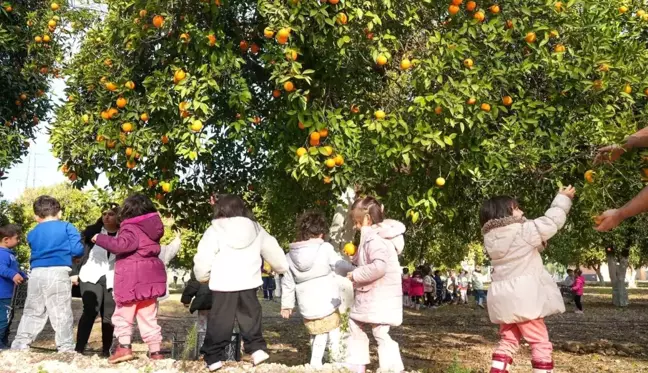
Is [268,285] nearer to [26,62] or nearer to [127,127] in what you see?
[26,62]

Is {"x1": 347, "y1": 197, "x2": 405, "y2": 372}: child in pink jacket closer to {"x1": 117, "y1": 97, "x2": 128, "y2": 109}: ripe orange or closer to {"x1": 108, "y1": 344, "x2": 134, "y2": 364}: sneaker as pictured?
{"x1": 108, "y1": 344, "x2": 134, "y2": 364}: sneaker

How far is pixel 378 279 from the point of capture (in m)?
5.79

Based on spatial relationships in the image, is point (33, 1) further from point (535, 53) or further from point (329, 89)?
point (535, 53)

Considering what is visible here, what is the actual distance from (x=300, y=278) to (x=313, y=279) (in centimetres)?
13

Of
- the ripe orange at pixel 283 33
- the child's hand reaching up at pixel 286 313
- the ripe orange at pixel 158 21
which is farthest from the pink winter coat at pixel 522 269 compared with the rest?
Result: the ripe orange at pixel 158 21

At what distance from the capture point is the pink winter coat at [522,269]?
515cm

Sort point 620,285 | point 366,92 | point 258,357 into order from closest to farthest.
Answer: point 258,357
point 366,92
point 620,285

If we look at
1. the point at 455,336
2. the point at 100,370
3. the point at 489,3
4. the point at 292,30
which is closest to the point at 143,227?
the point at 100,370

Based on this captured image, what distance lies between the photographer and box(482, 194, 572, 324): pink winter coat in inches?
203

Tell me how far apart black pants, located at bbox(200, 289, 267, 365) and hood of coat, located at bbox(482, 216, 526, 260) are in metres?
2.10

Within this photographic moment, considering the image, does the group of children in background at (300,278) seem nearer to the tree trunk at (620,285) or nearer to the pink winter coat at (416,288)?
the pink winter coat at (416,288)

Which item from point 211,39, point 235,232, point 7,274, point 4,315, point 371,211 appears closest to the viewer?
point 235,232

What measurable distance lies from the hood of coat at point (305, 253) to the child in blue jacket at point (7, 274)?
128 inches

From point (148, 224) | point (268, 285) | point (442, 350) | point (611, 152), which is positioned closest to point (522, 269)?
point (611, 152)
